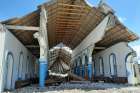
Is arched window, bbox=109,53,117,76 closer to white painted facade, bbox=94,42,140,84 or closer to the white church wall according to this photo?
white painted facade, bbox=94,42,140,84

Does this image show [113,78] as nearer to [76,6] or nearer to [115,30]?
[115,30]

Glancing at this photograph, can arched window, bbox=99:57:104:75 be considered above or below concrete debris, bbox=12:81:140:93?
above

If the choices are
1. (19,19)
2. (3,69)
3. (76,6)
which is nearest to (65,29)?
(76,6)

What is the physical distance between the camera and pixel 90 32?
59.3 ft

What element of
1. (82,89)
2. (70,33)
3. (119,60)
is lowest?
(82,89)

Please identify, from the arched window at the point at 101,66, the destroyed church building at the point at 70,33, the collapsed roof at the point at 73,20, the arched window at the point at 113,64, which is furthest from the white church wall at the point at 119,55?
the arched window at the point at 101,66

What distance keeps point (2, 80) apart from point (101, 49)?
44.0 feet

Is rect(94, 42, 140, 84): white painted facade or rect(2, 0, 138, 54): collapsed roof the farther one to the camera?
rect(94, 42, 140, 84): white painted facade

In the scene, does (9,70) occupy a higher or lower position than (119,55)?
lower

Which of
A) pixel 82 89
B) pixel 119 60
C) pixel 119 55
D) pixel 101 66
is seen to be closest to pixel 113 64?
pixel 119 60

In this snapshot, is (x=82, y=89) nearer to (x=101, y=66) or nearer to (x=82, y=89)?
(x=82, y=89)

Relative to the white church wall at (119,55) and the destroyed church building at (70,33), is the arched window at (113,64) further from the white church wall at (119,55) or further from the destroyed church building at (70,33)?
the white church wall at (119,55)

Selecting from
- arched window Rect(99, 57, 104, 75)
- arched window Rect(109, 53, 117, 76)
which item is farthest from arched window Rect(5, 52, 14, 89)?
arched window Rect(99, 57, 104, 75)

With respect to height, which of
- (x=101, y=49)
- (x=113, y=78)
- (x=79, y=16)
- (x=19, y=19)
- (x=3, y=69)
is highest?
(x=79, y=16)
